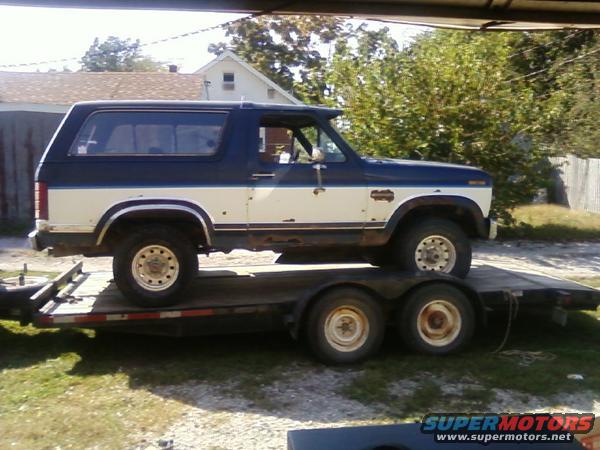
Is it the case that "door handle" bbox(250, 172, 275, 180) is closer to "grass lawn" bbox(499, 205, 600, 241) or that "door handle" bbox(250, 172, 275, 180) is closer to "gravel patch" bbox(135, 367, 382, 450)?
"gravel patch" bbox(135, 367, 382, 450)

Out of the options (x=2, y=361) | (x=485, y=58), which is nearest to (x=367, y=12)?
(x=2, y=361)

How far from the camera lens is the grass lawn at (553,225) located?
620 inches

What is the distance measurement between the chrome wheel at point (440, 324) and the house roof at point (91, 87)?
16.8 metres

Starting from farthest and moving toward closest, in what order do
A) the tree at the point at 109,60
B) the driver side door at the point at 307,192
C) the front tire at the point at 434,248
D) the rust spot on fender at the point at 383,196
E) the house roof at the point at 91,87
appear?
the tree at the point at 109,60
the house roof at the point at 91,87
the front tire at the point at 434,248
the rust spot on fender at the point at 383,196
the driver side door at the point at 307,192

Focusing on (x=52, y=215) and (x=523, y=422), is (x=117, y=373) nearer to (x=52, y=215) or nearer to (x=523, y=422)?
(x=52, y=215)

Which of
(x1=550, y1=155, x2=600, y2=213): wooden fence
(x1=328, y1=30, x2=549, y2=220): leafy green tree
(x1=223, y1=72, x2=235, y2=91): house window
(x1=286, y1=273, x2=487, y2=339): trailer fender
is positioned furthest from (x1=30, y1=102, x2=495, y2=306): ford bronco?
(x1=223, y1=72, x2=235, y2=91): house window

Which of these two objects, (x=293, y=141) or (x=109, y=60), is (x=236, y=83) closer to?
(x=293, y=141)

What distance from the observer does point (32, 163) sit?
16.0 m

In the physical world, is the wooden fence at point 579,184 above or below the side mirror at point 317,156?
below

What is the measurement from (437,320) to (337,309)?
1.04 meters

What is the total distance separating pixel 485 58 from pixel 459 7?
6830 mm

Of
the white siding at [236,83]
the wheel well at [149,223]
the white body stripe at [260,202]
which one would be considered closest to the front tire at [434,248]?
the white body stripe at [260,202]

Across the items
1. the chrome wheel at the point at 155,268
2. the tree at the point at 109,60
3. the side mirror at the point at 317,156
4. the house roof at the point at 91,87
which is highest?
the tree at the point at 109,60

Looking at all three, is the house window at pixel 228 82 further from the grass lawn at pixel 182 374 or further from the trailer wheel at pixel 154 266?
the trailer wheel at pixel 154 266
